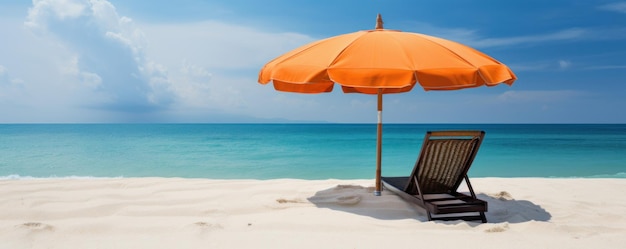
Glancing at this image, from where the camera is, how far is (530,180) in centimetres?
623

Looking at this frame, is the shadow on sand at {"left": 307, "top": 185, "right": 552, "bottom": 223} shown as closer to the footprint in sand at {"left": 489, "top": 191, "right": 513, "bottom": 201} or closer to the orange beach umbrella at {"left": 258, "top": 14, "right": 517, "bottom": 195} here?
the footprint in sand at {"left": 489, "top": 191, "right": 513, "bottom": 201}

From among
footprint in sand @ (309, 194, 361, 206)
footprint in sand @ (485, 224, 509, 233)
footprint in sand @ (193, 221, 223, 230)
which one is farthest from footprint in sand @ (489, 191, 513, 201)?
footprint in sand @ (193, 221, 223, 230)

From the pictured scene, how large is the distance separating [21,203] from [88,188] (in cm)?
93

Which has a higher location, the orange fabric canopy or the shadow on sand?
the orange fabric canopy

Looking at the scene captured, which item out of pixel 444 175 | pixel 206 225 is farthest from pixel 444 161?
pixel 206 225

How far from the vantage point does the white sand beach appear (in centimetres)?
314

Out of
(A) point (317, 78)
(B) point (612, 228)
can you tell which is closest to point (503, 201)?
(B) point (612, 228)

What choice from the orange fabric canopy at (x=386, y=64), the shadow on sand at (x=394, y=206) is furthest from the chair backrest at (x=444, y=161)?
the orange fabric canopy at (x=386, y=64)

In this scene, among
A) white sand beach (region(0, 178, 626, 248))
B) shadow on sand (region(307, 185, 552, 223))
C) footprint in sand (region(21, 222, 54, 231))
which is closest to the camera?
white sand beach (region(0, 178, 626, 248))

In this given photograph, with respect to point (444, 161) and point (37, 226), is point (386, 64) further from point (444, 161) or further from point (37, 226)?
point (37, 226)

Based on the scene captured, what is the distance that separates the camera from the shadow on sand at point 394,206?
3973 mm

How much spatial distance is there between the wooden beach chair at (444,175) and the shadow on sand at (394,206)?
5.0 inches

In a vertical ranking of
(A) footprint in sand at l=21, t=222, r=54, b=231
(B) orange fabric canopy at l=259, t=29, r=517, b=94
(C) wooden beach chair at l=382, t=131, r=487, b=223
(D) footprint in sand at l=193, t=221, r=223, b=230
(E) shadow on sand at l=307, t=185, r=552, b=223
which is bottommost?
(A) footprint in sand at l=21, t=222, r=54, b=231

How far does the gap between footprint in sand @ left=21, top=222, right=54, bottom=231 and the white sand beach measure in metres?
0.01
